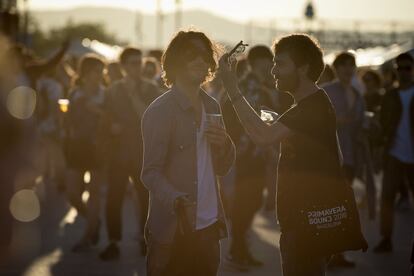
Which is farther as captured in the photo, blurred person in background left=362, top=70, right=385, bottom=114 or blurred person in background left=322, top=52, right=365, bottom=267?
blurred person in background left=362, top=70, right=385, bottom=114

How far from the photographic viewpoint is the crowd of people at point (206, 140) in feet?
17.9

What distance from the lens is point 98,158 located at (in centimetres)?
1063

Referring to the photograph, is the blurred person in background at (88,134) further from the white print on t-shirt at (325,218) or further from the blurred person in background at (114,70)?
the white print on t-shirt at (325,218)

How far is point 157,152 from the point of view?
18.0ft

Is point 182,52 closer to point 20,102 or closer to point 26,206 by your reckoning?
point 20,102

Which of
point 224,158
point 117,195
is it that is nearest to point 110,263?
point 117,195

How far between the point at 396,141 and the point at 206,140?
A: 551 centimetres

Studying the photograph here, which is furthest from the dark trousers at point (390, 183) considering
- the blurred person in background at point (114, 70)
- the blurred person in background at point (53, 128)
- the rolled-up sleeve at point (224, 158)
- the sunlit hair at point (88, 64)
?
the blurred person in background at point (53, 128)

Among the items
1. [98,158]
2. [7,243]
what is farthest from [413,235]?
[7,243]

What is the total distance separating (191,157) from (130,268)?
398cm

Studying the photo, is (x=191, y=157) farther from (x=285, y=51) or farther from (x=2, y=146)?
(x=2, y=146)

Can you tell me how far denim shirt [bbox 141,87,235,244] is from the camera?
17.9 ft

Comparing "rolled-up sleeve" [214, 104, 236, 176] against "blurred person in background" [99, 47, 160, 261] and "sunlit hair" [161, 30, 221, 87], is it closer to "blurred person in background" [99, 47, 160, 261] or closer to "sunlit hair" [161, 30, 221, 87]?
"sunlit hair" [161, 30, 221, 87]

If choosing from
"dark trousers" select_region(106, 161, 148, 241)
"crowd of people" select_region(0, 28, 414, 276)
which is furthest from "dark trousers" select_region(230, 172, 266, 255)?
"dark trousers" select_region(106, 161, 148, 241)
